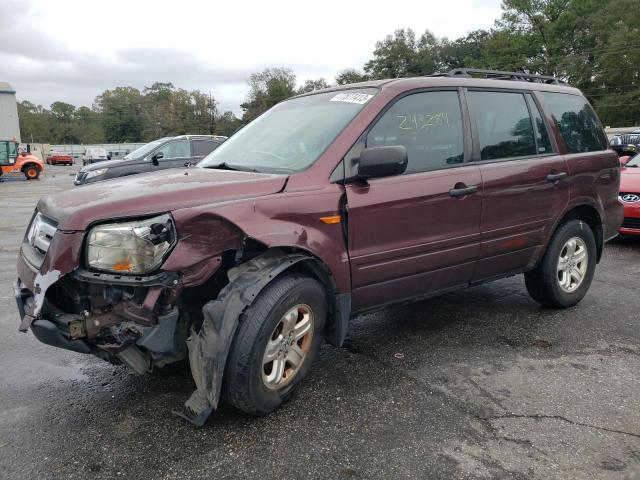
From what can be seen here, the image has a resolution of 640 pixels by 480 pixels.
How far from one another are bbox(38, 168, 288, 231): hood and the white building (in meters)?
45.7

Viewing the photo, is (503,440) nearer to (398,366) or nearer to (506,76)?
(398,366)

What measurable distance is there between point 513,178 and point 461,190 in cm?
61

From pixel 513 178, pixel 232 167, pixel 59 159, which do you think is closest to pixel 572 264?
pixel 513 178

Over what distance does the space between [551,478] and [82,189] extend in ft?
9.40

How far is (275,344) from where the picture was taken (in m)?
2.75

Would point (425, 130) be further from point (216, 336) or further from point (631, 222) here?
point (631, 222)

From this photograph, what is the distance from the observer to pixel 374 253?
318cm

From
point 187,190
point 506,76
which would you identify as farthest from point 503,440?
point 506,76

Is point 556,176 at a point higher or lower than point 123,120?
lower

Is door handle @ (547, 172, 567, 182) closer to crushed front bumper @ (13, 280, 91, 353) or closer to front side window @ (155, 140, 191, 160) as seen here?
crushed front bumper @ (13, 280, 91, 353)

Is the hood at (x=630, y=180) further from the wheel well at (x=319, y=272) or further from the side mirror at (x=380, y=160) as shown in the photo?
the wheel well at (x=319, y=272)

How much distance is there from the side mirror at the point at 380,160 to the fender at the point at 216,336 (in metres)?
0.82

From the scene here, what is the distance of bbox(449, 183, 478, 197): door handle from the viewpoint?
3488 mm

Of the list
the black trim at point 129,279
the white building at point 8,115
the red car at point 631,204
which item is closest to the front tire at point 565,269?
the red car at point 631,204
